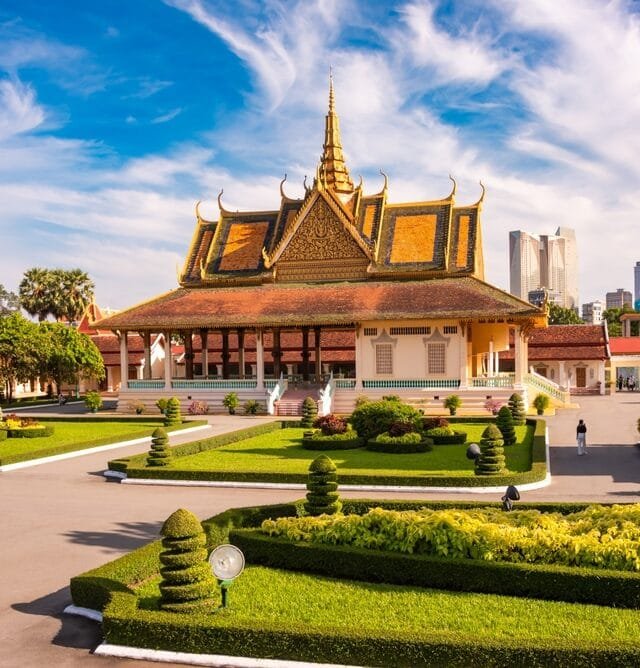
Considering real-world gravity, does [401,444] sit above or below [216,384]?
below

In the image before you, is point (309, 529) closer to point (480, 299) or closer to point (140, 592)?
point (140, 592)

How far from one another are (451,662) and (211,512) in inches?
375

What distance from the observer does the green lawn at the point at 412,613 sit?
30.2 feet

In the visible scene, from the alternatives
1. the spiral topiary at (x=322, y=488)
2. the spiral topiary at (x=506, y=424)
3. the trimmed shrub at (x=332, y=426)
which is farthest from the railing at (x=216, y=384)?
the spiral topiary at (x=322, y=488)

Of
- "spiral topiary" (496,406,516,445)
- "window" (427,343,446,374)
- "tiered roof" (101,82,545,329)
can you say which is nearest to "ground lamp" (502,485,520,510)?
"spiral topiary" (496,406,516,445)

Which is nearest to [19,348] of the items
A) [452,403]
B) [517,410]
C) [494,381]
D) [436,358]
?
[436,358]

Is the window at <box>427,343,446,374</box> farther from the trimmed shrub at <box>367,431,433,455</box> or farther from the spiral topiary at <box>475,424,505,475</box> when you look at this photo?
the spiral topiary at <box>475,424,505,475</box>

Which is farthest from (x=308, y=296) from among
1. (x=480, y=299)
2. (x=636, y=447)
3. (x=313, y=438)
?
(x=636, y=447)

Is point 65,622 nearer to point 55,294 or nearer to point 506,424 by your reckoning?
point 506,424

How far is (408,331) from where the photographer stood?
137 ft

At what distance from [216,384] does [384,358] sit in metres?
9.36

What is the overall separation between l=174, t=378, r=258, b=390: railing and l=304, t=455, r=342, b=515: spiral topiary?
28.4 m

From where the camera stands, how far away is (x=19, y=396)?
66.2 meters

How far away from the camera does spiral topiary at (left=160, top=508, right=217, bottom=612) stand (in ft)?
33.1
